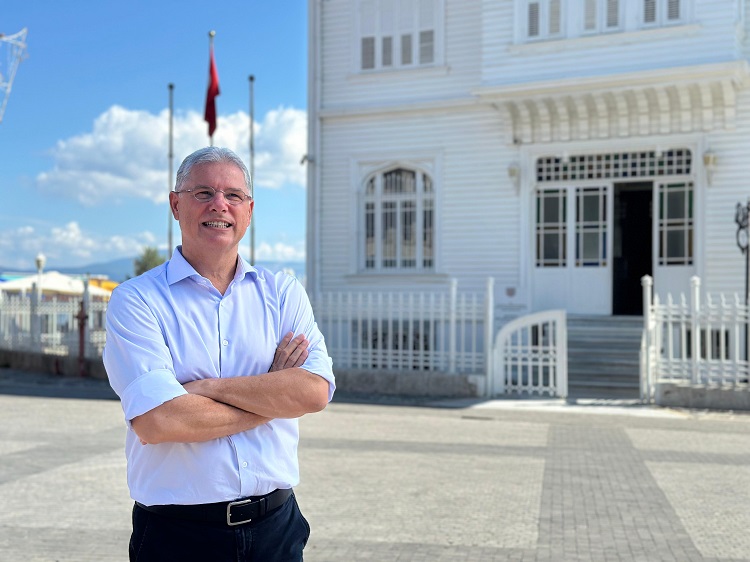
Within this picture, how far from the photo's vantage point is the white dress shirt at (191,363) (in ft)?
8.25

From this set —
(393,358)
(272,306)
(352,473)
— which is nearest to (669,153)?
(393,358)

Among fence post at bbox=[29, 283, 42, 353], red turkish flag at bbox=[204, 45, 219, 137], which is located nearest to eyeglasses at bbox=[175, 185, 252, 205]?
fence post at bbox=[29, 283, 42, 353]

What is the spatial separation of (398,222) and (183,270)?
623 inches

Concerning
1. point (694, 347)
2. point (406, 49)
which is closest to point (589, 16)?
point (406, 49)

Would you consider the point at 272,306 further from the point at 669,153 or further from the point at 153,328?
the point at 669,153

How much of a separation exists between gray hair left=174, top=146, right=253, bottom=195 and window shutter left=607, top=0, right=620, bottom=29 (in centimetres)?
1493

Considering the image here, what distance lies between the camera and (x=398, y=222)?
1839 centimetres

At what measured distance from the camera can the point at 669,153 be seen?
16453 mm

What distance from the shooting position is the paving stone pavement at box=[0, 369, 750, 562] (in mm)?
5441

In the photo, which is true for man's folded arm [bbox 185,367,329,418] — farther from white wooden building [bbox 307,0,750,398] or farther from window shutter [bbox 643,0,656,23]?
window shutter [bbox 643,0,656,23]

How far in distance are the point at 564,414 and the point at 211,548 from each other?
1012 cm

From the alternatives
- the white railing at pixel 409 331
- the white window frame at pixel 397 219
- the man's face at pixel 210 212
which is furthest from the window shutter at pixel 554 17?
the man's face at pixel 210 212

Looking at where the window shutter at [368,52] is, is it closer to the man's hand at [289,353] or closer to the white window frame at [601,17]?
the white window frame at [601,17]

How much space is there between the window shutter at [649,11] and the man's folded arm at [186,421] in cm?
1536
